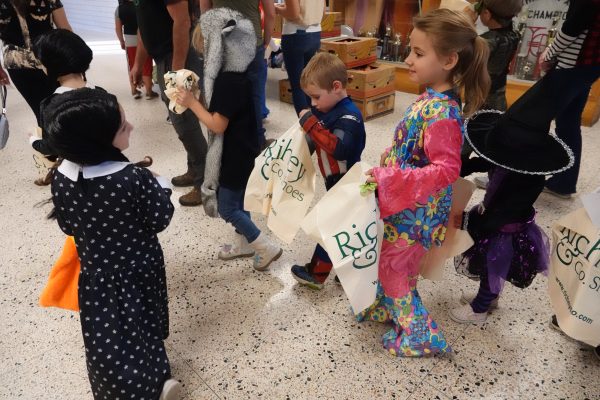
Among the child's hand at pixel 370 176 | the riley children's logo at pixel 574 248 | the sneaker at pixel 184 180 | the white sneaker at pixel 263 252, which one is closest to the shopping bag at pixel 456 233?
the riley children's logo at pixel 574 248

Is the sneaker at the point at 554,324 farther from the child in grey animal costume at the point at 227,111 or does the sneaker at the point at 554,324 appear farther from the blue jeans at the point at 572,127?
the child in grey animal costume at the point at 227,111

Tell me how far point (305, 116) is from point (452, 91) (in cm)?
48

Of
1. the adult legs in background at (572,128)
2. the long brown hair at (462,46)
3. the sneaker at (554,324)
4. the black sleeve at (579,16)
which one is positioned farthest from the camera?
the adult legs in background at (572,128)

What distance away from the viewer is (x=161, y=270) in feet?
4.39

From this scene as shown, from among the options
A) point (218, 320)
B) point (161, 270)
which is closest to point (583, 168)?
point (218, 320)

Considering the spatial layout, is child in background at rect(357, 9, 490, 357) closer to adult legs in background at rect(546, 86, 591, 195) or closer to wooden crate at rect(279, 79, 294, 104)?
adult legs in background at rect(546, 86, 591, 195)

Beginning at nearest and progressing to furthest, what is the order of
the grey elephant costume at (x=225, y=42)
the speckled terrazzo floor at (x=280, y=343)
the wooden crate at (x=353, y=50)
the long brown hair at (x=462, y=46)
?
1. the long brown hair at (x=462, y=46)
2. the speckled terrazzo floor at (x=280, y=343)
3. the grey elephant costume at (x=225, y=42)
4. the wooden crate at (x=353, y=50)

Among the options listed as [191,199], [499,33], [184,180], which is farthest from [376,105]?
[191,199]

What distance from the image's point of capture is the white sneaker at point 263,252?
1.95 metres

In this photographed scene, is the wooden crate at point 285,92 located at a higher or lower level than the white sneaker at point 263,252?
lower

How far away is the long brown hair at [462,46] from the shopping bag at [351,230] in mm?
372

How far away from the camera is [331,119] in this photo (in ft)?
4.95

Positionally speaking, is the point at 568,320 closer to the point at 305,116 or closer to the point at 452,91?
the point at 452,91

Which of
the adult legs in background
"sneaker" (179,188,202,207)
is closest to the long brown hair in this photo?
the adult legs in background
